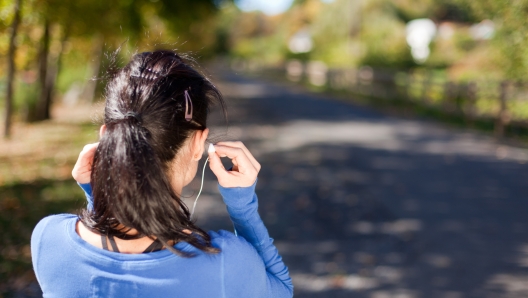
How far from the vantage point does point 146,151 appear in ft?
4.14

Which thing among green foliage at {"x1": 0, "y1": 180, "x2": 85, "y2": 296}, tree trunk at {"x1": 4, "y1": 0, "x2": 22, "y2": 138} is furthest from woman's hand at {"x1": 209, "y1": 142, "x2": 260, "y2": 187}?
tree trunk at {"x1": 4, "y1": 0, "x2": 22, "y2": 138}

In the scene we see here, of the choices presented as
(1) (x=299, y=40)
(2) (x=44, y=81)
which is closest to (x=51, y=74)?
(2) (x=44, y=81)

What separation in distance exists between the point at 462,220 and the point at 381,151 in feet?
14.1

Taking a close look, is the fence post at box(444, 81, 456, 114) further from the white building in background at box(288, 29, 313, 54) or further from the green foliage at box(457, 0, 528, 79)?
the white building in background at box(288, 29, 313, 54)

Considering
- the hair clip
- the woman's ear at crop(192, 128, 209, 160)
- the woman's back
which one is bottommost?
the woman's back

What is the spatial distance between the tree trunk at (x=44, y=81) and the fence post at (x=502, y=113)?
426 inches

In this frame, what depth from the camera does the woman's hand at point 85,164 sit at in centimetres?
148

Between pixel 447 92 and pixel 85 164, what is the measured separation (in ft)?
49.9

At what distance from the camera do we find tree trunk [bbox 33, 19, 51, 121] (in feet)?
43.5

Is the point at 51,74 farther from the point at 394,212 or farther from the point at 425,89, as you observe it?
the point at 394,212

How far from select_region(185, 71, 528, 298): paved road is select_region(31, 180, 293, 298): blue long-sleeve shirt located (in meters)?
0.70

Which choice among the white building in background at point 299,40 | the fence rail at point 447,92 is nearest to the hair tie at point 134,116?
the fence rail at point 447,92

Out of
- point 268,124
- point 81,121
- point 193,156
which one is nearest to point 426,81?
point 268,124

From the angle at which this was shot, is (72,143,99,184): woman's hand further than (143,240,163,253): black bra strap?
Yes
